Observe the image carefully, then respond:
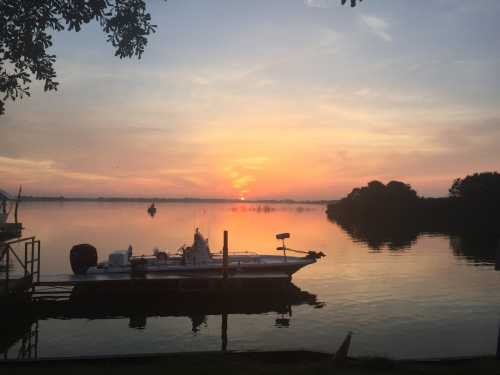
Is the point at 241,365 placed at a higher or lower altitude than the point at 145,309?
higher

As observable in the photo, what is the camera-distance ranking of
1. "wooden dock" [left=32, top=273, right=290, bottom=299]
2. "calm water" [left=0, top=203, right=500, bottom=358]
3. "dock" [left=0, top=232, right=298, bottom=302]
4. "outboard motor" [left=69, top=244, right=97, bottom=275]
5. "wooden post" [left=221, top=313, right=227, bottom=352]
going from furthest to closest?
"outboard motor" [left=69, top=244, right=97, bottom=275]
"wooden dock" [left=32, top=273, right=290, bottom=299]
"dock" [left=0, top=232, right=298, bottom=302]
"wooden post" [left=221, top=313, right=227, bottom=352]
"calm water" [left=0, top=203, right=500, bottom=358]

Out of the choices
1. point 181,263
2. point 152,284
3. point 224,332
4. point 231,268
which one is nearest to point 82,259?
point 152,284

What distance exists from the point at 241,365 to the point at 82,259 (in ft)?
65.8

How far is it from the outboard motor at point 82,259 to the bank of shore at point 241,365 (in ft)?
54.6

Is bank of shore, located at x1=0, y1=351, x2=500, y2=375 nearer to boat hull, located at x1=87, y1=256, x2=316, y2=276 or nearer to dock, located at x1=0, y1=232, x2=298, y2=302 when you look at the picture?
dock, located at x1=0, y1=232, x2=298, y2=302

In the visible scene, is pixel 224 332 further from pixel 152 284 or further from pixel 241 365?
pixel 241 365

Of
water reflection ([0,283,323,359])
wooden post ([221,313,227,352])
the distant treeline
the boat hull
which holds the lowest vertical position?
wooden post ([221,313,227,352])

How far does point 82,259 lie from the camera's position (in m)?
28.0

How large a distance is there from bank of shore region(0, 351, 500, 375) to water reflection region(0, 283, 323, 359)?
6590 millimetres

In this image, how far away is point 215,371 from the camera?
Answer: 34.0ft

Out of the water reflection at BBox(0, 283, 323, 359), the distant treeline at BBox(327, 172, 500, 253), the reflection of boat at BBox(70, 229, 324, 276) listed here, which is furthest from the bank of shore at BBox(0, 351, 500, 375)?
the distant treeline at BBox(327, 172, 500, 253)

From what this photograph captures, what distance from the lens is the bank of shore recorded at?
34.9 ft

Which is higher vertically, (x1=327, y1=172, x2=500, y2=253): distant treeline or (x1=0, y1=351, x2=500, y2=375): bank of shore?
(x1=327, y1=172, x2=500, y2=253): distant treeline

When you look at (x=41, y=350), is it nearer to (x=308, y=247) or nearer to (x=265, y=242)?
(x=308, y=247)
